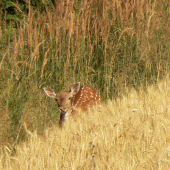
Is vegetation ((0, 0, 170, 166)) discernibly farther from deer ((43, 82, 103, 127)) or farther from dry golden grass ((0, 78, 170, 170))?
dry golden grass ((0, 78, 170, 170))

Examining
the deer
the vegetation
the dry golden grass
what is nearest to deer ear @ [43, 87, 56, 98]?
the deer

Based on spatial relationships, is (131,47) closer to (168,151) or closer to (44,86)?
(44,86)

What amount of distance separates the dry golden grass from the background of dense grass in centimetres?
133

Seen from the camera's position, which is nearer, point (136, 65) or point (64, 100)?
point (64, 100)

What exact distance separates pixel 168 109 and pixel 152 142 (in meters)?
0.95

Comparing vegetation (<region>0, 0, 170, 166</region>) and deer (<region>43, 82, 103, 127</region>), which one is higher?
→ vegetation (<region>0, 0, 170, 166</region>)

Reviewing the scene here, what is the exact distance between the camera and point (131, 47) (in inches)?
266

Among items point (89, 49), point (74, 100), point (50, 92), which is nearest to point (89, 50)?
point (89, 49)

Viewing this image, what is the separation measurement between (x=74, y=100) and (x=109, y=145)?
2.70 m

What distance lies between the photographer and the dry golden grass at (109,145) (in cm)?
366

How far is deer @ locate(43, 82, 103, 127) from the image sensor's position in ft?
19.3

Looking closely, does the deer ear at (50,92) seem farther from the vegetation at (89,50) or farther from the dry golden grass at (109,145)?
the dry golden grass at (109,145)

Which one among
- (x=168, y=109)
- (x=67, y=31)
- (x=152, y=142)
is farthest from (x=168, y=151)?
(x=67, y=31)

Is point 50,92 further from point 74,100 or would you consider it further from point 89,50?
point 89,50
